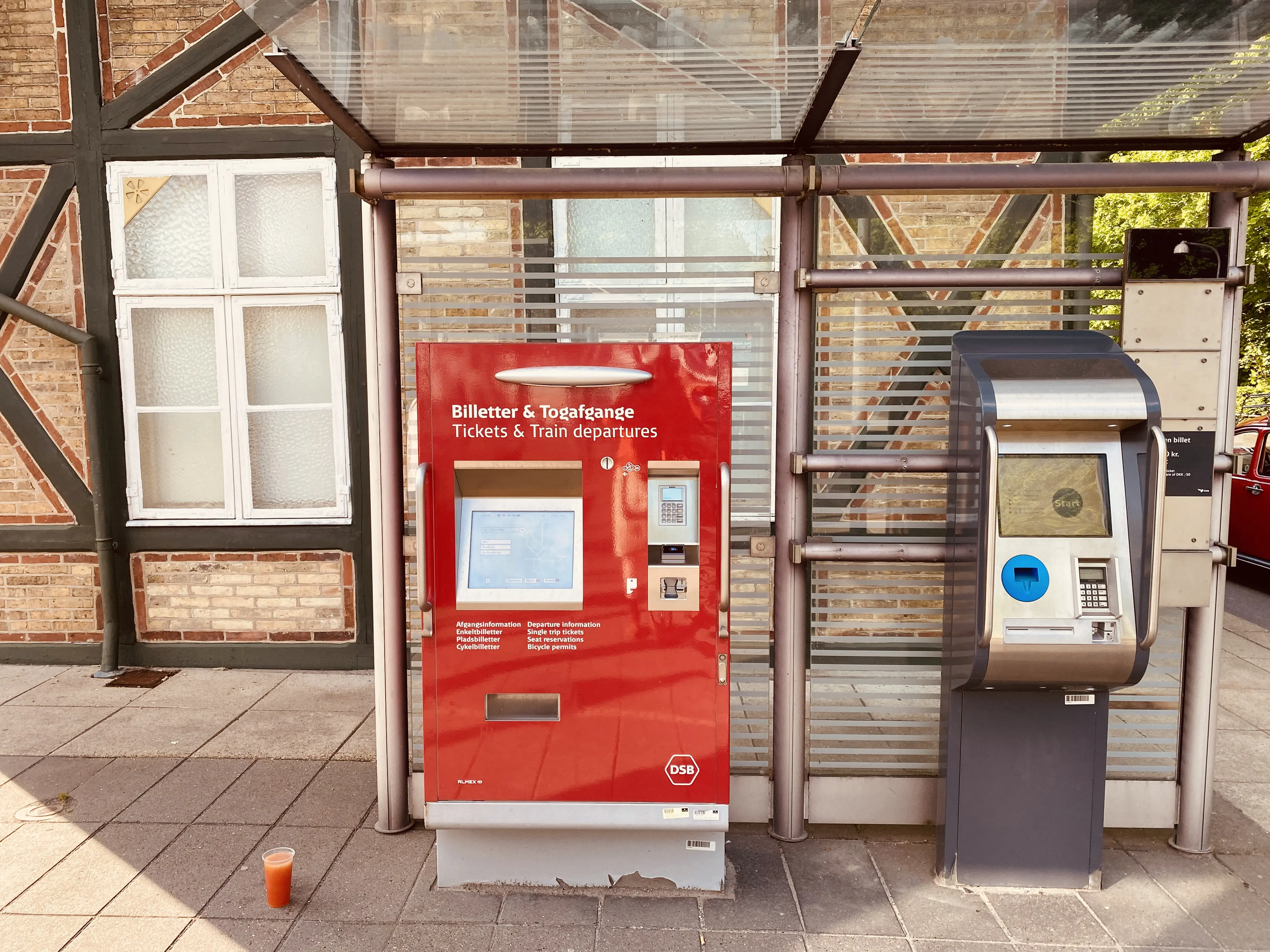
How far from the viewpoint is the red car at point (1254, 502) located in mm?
8258

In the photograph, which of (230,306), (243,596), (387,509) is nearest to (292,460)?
(243,596)

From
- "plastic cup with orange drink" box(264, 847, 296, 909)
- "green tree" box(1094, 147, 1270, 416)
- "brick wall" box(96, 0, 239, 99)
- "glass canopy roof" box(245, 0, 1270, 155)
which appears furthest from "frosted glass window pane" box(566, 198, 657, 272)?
"green tree" box(1094, 147, 1270, 416)

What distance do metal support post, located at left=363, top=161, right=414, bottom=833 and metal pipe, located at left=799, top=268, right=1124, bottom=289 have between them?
1548 millimetres

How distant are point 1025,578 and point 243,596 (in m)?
4.70

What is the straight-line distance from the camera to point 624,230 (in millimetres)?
5168

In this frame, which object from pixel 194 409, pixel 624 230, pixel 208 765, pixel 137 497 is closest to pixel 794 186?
pixel 624 230

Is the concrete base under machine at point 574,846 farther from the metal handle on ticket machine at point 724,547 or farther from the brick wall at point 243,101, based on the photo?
the brick wall at point 243,101

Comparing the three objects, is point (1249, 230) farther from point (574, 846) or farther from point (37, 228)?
point (37, 228)

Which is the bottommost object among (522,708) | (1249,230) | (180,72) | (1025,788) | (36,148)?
(1025,788)

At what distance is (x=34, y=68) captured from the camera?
5266 mm

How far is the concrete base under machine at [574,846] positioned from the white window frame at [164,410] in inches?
132

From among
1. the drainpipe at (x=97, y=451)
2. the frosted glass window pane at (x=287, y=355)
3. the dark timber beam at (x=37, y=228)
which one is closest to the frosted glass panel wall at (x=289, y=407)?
the frosted glass window pane at (x=287, y=355)

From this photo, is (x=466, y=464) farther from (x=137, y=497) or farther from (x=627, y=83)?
(x=137, y=497)

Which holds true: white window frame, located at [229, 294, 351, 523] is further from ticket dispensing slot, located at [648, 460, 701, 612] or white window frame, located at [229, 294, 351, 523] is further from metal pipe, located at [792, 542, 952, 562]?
metal pipe, located at [792, 542, 952, 562]
